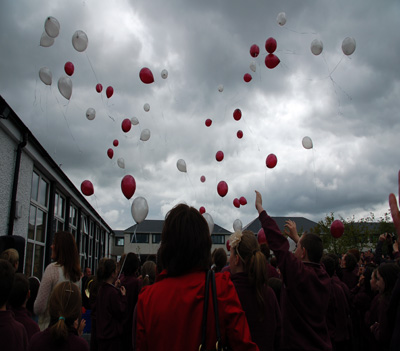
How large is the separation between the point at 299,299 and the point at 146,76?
6.33 m

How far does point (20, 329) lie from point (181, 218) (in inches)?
55.9

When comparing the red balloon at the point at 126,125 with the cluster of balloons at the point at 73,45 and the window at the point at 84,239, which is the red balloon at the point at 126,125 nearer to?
the cluster of balloons at the point at 73,45

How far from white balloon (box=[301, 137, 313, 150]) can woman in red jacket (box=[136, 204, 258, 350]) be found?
8.29 m

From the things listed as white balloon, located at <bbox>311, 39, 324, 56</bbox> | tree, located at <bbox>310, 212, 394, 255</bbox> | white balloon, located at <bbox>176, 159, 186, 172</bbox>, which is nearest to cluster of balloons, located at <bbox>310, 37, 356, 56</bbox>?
white balloon, located at <bbox>311, 39, 324, 56</bbox>

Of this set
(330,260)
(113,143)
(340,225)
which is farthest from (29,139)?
(340,225)

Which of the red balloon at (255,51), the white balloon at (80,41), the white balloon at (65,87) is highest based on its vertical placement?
the red balloon at (255,51)

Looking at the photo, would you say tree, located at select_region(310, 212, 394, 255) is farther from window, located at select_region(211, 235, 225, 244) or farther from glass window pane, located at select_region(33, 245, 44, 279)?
glass window pane, located at select_region(33, 245, 44, 279)

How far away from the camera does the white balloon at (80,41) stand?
6.66 meters

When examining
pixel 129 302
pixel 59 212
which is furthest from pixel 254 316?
pixel 59 212

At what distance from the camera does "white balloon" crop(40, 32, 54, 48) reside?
6.33 m

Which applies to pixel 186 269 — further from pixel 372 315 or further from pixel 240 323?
pixel 372 315

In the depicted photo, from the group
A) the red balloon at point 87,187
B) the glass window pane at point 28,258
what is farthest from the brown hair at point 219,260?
the glass window pane at point 28,258

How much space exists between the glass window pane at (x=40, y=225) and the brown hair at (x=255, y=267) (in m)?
7.36

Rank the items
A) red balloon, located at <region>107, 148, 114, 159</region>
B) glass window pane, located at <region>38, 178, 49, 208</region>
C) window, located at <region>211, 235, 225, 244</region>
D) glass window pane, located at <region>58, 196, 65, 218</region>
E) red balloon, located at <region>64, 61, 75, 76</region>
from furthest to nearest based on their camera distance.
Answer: window, located at <region>211, 235, 225, 244</region>, glass window pane, located at <region>58, 196, 65, 218</region>, red balloon, located at <region>107, 148, 114, 159</region>, glass window pane, located at <region>38, 178, 49, 208</region>, red balloon, located at <region>64, 61, 75, 76</region>
